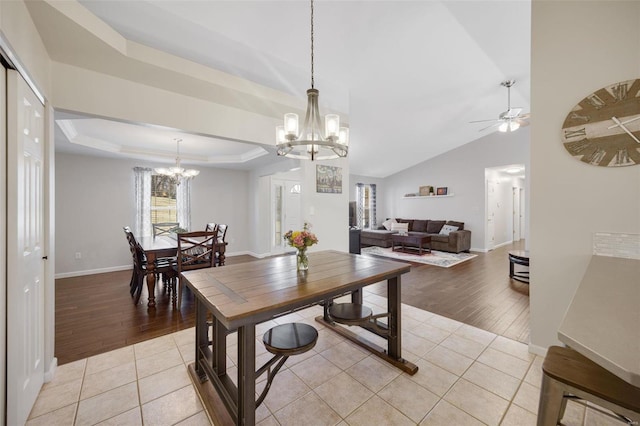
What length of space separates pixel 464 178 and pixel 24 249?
879 centimetres

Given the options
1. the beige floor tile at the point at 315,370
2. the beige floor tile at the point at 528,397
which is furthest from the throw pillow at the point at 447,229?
the beige floor tile at the point at 315,370

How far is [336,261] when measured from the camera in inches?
93.0

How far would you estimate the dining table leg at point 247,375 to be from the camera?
134cm

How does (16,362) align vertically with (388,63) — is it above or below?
below

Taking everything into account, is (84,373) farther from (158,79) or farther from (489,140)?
(489,140)

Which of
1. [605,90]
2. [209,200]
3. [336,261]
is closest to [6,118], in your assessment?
[336,261]

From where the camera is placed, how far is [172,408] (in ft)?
5.40

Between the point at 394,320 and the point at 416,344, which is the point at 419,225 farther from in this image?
the point at 394,320

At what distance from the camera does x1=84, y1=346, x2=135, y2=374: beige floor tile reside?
2.05 metres

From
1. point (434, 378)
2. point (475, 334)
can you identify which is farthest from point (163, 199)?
point (475, 334)

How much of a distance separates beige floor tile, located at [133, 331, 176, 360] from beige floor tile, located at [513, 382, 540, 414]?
274 cm

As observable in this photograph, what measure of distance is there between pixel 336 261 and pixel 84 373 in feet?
7.08

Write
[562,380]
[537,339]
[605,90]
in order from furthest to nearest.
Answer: [537,339], [605,90], [562,380]

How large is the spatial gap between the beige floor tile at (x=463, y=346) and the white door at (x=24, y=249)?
298cm
